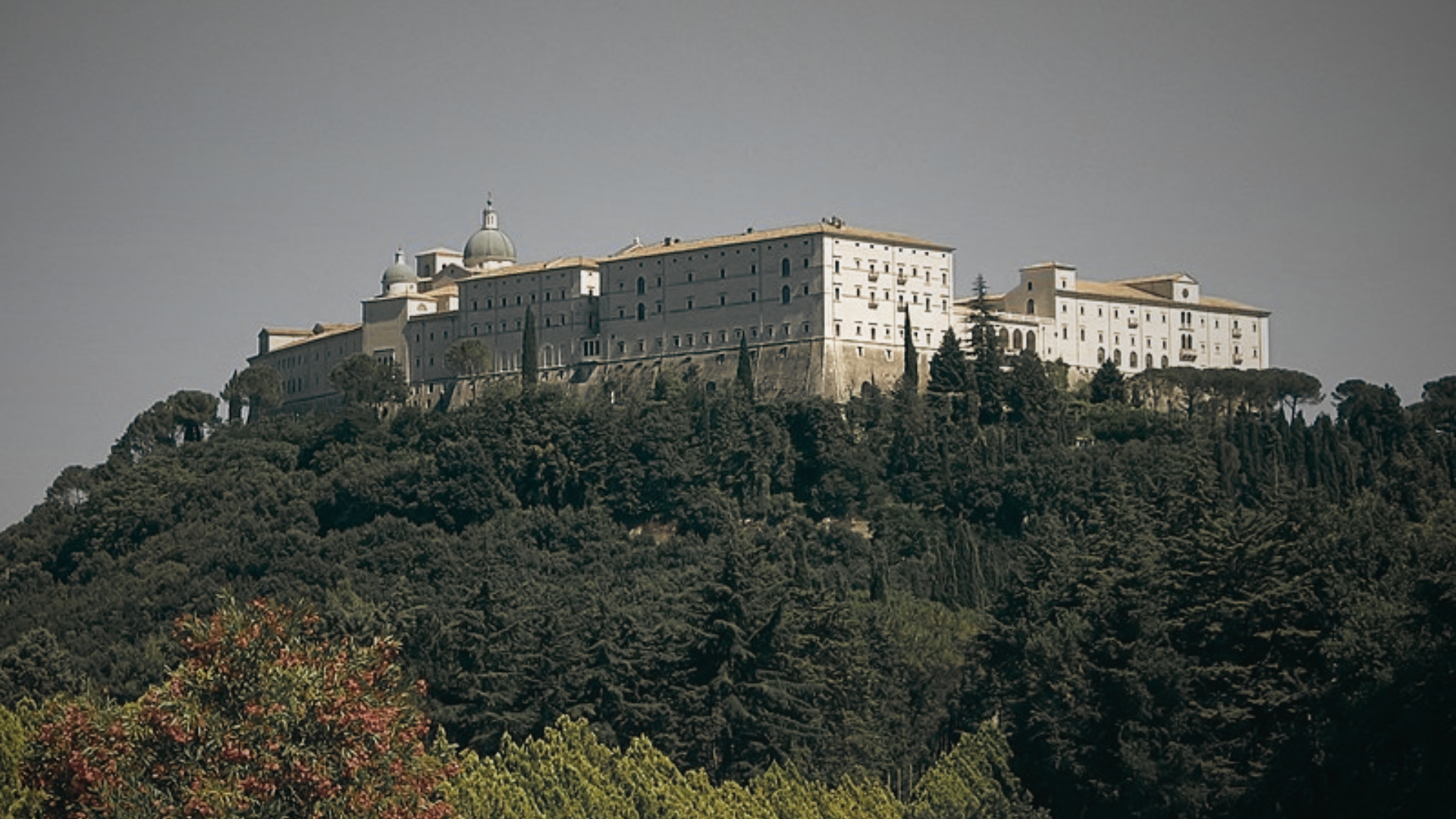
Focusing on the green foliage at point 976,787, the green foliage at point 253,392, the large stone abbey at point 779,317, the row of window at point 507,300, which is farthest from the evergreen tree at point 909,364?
the green foliage at point 976,787

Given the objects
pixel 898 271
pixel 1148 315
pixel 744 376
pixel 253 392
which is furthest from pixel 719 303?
pixel 253 392

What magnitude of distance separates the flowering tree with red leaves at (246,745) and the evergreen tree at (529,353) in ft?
217

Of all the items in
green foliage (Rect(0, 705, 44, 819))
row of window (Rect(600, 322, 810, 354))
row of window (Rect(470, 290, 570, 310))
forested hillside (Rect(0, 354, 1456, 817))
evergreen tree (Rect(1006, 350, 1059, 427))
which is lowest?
green foliage (Rect(0, 705, 44, 819))

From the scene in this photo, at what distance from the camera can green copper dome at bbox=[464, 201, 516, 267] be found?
11488cm

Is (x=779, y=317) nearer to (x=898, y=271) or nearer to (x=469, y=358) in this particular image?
(x=898, y=271)

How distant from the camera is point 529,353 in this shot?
100438 mm

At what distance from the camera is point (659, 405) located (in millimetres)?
92125

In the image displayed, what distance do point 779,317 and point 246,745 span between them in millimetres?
67104

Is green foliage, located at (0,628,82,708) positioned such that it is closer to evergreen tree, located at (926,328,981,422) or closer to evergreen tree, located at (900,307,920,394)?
evergreen tree, located at (926,328,981,422)

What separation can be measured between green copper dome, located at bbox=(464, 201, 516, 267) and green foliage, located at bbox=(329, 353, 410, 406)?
33.1 feet

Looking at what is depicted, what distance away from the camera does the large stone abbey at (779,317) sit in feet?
314

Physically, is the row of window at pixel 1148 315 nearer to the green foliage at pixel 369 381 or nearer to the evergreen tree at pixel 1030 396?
the evergreen tree at pixel 1030 396

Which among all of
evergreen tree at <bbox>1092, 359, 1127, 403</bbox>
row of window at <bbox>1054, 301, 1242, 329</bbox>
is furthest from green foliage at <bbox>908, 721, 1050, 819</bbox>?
row of window at <bbox>1054, 301, 1242, 329</bbox>

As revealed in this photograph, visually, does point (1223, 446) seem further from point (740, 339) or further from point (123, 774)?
point (123, 774)
